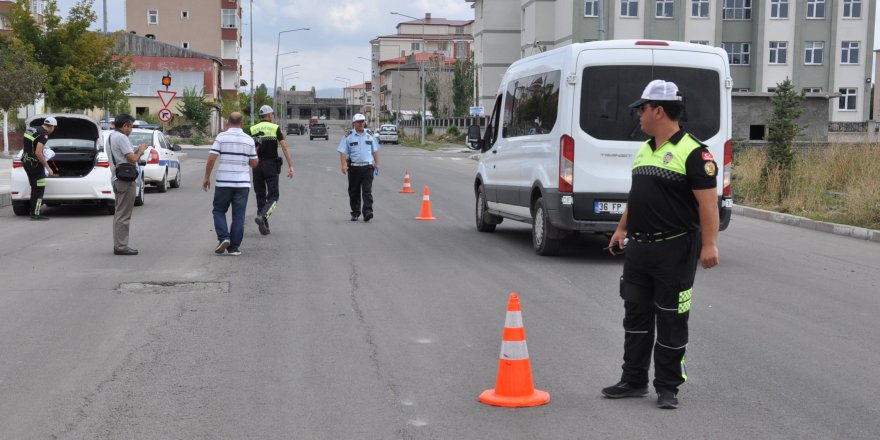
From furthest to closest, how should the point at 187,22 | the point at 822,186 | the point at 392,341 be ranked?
the point at 187,22 → the point at 822,186 → the point at 392,341

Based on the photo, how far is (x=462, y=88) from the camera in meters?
104

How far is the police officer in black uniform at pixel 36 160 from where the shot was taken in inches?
659

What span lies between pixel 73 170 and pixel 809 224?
12.7 metres

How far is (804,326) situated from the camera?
8211 millimetres

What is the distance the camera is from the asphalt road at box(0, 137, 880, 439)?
17.9ft

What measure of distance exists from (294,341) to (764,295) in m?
4.76

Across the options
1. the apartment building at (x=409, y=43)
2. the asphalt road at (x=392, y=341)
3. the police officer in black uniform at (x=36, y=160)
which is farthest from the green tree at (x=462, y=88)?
the asphalt road at (x=392, y=341)

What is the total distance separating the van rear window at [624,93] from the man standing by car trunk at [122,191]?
5.37 meters

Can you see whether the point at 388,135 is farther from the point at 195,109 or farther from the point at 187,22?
the point at 187,22

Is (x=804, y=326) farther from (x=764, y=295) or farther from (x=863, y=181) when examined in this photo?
(x=863, y=181)

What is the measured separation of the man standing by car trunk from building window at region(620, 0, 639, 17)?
55.2 meters

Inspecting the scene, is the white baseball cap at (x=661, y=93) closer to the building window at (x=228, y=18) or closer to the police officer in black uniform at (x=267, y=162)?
the police officer in black uniform at (x=267, y=162)

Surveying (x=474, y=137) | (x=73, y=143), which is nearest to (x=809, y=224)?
(x=474, y=137)

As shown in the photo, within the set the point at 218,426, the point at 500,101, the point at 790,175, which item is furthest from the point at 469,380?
the point at 790,175
